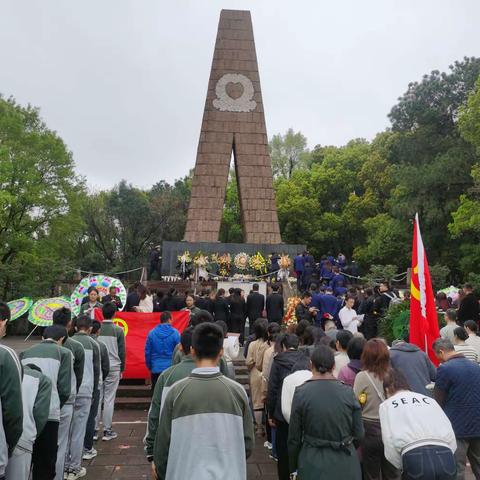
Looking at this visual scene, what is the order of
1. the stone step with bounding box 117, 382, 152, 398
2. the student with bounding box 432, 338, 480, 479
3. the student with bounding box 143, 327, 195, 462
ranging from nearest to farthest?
the student with bounding box 143, 327, 195, 462, the student with bounding box 432, 338, 480, 479, the stone step with bounding box 117, 382, 152, 398

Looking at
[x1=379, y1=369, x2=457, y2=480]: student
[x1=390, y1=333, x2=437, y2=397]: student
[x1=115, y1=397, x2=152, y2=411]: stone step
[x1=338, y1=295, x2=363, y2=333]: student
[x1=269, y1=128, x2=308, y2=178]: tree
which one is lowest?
[x1=115, y1=397, x2=152, y2=411]: stone step

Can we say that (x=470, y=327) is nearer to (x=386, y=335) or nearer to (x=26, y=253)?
(x=386, y=335)

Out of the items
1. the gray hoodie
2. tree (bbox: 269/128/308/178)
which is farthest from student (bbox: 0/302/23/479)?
tree (bbox: 269/128/308/178)

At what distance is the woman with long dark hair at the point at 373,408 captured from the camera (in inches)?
141

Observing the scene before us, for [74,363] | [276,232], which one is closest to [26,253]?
[276,232]

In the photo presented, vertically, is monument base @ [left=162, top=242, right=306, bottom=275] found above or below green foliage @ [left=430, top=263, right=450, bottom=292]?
above

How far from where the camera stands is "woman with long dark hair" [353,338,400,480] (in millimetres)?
3590

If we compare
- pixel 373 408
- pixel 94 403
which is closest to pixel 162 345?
pixel 94 403

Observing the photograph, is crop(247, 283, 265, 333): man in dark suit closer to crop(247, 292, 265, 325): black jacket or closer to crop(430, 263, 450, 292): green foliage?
crop(247, 292, 265, 325): black jacket

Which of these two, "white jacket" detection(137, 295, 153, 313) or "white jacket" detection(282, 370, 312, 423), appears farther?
"white jacket" detection(137, 295, 153, 313)

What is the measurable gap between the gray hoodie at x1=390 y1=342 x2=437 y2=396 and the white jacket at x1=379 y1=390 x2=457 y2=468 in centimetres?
107

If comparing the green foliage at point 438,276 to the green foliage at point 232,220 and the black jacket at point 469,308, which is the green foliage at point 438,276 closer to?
the black jacket at point 469,308

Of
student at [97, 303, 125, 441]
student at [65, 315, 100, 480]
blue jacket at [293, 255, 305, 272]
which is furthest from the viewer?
blue jacket at [293, 255, 305, 272]

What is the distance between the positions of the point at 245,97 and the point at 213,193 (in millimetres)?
4530
